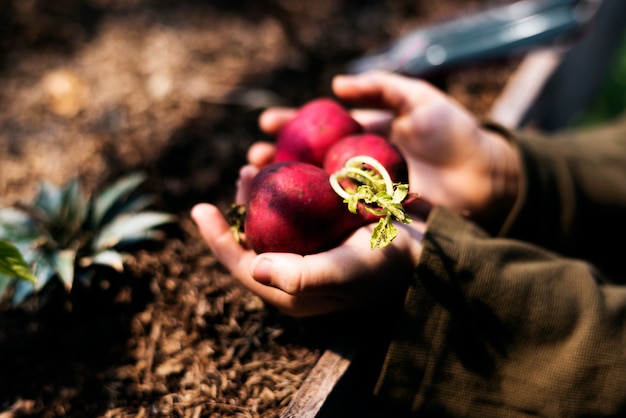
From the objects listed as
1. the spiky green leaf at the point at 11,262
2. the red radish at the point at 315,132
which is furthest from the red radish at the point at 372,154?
the spiky green leaf at the point at 11,262

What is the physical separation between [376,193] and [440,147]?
91cm

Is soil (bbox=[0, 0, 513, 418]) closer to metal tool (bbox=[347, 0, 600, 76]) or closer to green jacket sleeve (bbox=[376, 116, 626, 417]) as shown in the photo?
metal tool (bbox=[347, 0, 600, 76])

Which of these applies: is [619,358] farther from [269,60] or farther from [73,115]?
[73,115]

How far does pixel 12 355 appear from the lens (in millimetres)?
1744

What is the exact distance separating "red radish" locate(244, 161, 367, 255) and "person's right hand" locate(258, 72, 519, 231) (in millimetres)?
624

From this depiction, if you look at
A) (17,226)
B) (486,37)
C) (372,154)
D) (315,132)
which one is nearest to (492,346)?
(372,154)

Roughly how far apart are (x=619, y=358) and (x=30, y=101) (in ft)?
10.1

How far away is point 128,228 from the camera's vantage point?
1.97 m

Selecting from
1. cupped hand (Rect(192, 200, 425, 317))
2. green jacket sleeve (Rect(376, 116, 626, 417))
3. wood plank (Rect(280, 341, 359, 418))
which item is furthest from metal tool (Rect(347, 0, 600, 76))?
wood plank (Rect(280, 341, 359, 418))

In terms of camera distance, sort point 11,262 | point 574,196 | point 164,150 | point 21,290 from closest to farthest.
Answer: point 11,262 → point 21,290 → point 574,196 → point 164,150

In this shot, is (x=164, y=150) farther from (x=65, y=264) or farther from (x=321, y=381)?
(x=321, y=381)

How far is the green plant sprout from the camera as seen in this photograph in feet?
5.85

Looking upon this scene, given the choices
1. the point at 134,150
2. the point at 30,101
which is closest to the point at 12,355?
the point at 134,150

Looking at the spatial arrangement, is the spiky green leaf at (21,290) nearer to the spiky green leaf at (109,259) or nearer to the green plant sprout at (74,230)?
the green plant sprout at (74,230)
